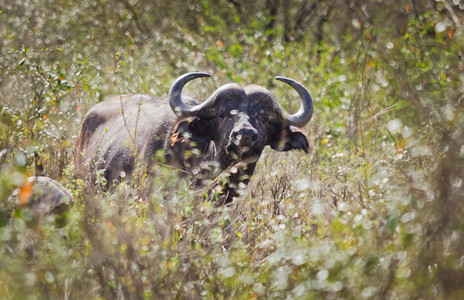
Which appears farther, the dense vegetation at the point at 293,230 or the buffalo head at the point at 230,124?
the buffalo head at the point at 230,124

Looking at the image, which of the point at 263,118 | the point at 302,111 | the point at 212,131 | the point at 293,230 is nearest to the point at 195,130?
the point at 212,131

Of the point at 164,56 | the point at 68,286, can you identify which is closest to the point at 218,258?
the point at 68,286

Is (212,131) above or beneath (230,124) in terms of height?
beneath

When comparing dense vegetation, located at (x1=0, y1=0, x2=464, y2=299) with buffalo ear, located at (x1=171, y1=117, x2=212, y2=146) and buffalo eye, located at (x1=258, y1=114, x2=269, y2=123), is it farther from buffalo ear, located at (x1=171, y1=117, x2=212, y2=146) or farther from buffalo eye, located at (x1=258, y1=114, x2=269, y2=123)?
buffalo ear, located at (x1=171, y1=117, x2=212, y2=146)

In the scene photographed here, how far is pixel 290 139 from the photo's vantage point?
5594 millimetres

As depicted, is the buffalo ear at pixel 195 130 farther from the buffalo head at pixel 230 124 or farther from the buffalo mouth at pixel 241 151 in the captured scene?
the buffalo mouth at pixel 241 151

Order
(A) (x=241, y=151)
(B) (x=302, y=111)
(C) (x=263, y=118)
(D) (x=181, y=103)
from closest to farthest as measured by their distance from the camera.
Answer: (A) (x=241, y=151) < (C) (x=263, y=118) < (D) (x=181, y=103) < (B) (x=302, y=111)

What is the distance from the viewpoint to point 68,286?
272cm

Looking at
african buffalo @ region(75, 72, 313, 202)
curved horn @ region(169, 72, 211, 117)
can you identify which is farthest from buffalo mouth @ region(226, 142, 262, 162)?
curved horn @ region(169, 72, 211, 117)

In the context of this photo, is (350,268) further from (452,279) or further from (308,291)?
(452,279)

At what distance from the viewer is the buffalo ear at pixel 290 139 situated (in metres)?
5.54

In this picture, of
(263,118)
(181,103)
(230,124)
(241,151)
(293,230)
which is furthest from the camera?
(181,103)

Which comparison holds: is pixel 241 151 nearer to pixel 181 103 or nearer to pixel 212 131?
pixel 212 131

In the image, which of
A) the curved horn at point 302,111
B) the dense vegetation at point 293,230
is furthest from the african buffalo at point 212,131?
the dense vegetation at point 293,230
